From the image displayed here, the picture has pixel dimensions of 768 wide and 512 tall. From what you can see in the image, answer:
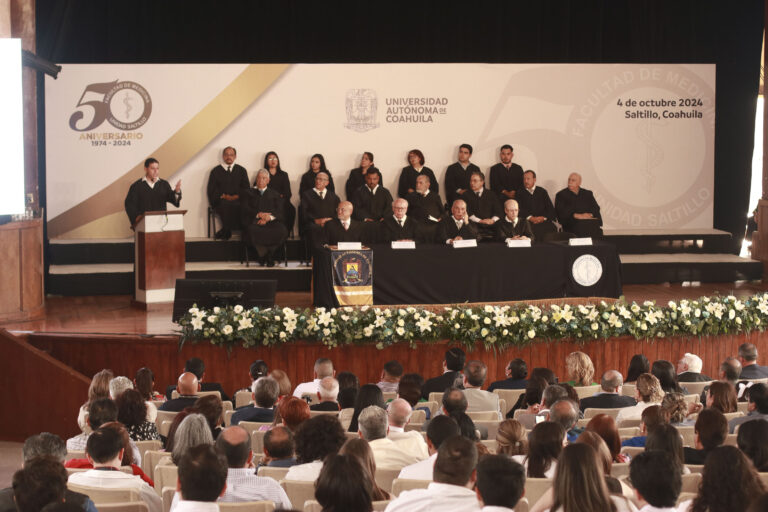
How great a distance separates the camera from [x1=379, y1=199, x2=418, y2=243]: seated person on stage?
1067cm

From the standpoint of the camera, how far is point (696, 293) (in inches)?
444

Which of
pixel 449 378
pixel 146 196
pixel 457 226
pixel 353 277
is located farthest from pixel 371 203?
pixel 449 378

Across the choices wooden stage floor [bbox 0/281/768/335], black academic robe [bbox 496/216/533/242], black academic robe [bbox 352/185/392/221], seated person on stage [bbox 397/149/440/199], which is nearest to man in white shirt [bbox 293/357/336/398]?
wooden stage floor [bbox 0/281/768/335]

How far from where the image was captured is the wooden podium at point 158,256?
1009 cm

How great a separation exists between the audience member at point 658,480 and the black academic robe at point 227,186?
9.38m

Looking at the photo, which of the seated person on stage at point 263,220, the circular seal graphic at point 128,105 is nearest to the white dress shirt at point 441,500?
the seated person on stage at point 263,220

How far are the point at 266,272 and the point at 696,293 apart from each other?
15.7ft

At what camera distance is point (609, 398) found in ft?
19.4

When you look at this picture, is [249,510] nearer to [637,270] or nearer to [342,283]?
[342,283]

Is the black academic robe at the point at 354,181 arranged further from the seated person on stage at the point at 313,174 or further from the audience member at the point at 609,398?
the audience member at the point at 609,398

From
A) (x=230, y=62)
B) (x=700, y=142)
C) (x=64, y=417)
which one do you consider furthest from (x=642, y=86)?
(x=64, y=417)

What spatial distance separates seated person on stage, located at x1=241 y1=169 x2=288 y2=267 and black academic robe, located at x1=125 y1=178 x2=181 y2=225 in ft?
3.11

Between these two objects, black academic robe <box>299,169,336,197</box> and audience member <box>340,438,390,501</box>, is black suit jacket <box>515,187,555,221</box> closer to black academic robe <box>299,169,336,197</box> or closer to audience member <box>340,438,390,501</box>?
black academic robe <box>299,169,336,197</box>

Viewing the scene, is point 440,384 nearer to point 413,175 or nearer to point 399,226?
point 399,226
